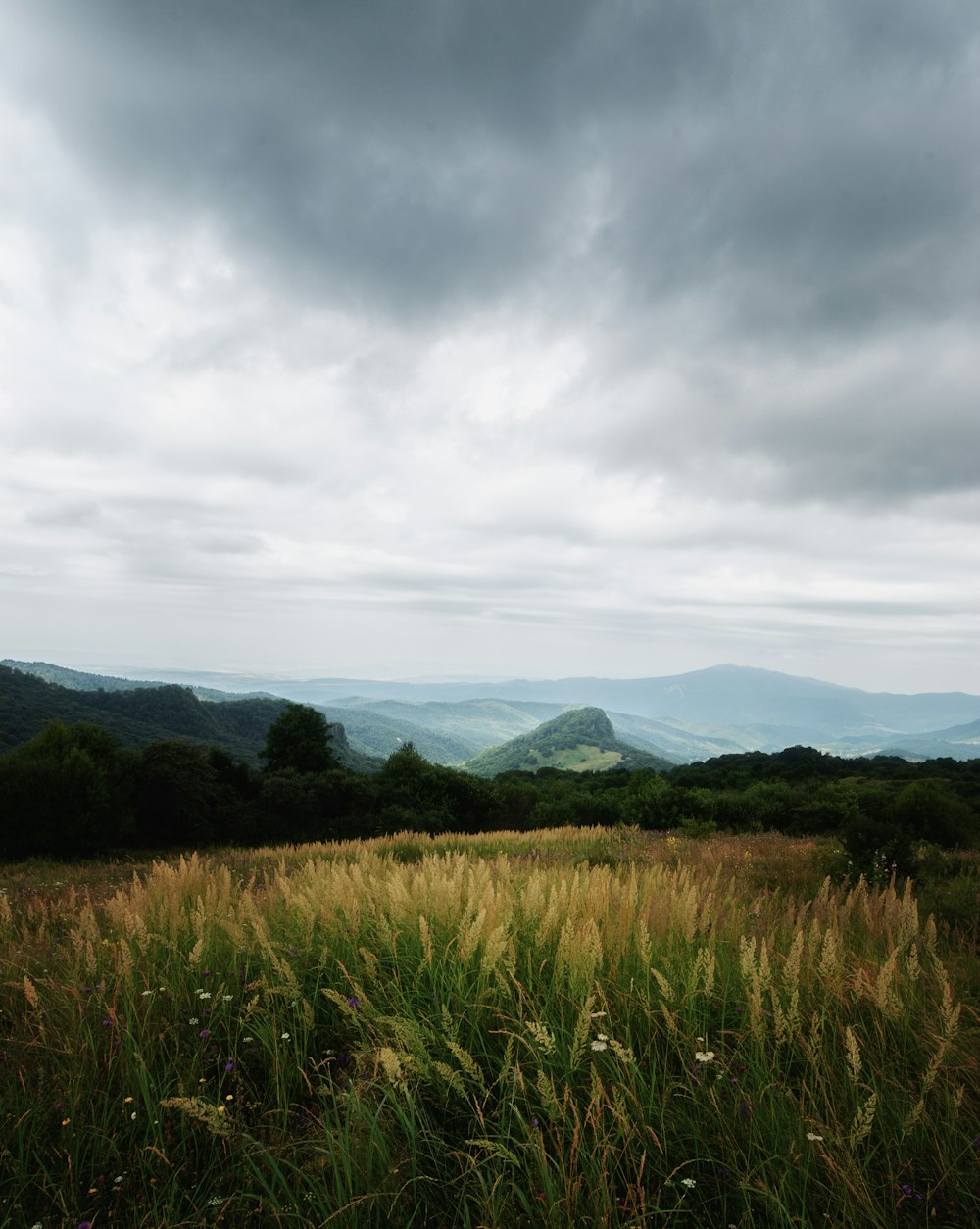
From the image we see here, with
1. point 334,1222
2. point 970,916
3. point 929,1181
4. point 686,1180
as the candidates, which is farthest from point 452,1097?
point 970,916

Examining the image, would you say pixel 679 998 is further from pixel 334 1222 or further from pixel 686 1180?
pixel 334 1222

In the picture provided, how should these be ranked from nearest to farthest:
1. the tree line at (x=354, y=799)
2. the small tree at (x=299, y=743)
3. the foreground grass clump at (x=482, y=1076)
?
the foreground grass clump at (x=482, y=1076) → the tree line at (x=354, y=799) → the small tree at (x=299, y=743)

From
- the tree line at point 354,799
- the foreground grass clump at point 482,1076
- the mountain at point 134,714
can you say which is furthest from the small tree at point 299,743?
the foreground grass clump at point 482,1076

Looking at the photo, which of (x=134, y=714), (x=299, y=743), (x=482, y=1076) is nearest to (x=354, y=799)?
(x=299, y=743)

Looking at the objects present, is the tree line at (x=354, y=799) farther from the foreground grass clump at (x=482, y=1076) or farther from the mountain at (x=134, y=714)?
the mountain at (x=134, y=714)

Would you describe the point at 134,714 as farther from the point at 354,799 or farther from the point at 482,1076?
the point at 482,1076

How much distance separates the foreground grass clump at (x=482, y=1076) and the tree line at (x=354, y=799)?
7.78 meters

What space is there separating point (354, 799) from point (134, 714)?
114 meters

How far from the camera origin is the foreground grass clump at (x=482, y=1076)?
6.79ft

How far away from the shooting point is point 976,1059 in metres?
2.69

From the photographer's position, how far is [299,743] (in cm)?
5850

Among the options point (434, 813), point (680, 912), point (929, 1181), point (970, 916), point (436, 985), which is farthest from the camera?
point (434, 813)

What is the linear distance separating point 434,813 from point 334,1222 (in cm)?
5167

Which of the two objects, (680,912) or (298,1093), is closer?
(298,1093)
